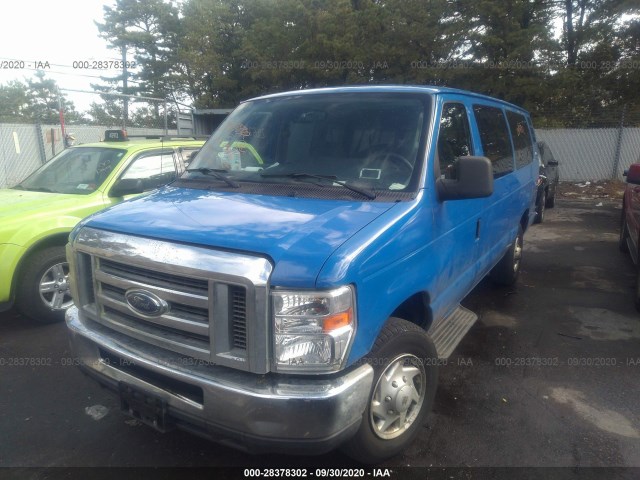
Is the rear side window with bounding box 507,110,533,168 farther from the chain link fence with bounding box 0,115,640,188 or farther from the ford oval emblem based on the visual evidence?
the chain link fence with bounding box 0,115,640,188

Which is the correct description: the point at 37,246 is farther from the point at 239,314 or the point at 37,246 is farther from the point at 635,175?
the point at 635,175

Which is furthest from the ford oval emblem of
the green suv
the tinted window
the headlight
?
the tinted window

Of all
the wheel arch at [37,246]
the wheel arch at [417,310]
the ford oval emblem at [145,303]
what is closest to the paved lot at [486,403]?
the wheel arch at [37,246]

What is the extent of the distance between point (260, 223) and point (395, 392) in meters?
1.20

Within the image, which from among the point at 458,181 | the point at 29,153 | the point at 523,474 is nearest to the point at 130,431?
the point at 523,474

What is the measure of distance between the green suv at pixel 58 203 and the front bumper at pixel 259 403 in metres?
1.91

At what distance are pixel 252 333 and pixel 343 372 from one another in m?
0.47

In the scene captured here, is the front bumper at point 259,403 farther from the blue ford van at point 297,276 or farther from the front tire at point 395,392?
the front tire at point 395,392

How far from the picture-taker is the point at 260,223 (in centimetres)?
241

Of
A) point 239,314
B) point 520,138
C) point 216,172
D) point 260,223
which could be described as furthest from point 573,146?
point 239,314

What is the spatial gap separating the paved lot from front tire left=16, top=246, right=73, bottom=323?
17 cm

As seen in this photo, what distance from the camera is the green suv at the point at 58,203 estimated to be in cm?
447

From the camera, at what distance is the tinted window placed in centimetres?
321

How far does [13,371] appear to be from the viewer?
12.9 ft
